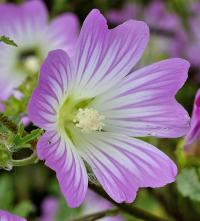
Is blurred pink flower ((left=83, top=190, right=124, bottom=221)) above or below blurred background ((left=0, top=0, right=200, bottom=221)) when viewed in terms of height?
below

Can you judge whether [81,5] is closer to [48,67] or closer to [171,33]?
[171,33]

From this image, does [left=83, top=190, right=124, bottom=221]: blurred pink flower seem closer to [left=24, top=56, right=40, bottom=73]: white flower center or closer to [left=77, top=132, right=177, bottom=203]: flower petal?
[left=24, top=56, right=40, bottom=73]: white flower center

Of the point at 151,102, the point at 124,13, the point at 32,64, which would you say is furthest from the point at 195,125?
the point at 124,13

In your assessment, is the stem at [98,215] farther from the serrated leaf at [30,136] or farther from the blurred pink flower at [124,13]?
the blurred pink flower at [124,13]

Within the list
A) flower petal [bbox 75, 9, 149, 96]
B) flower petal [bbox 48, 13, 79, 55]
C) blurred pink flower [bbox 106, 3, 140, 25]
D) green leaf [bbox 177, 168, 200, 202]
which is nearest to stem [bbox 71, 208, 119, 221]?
green leaf [bbox 177, 168, 200, 202]

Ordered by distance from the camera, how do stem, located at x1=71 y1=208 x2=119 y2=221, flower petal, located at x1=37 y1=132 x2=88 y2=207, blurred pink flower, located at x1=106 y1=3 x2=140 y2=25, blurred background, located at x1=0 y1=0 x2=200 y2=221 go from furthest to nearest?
blurred pink flower, located at x1=106 y1=3 x2=140 y2=25
blurred background, located at x1=0 y1=0 x2=200 y2=221
stem, located at x1=71 y1=208 x2=119 y2=221
flower petal, located at x1=37 y1=132 x2=88 y2=207
